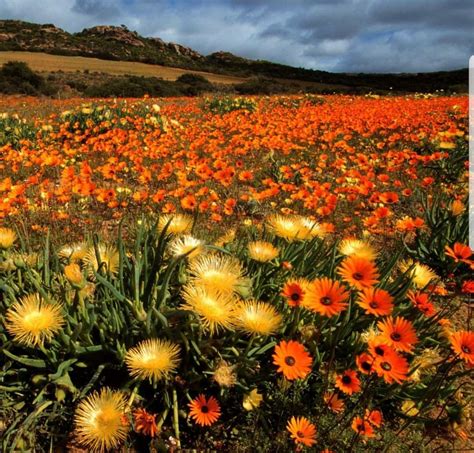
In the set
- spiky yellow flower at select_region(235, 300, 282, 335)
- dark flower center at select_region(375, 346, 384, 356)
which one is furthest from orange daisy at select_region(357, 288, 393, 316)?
spiky yellow flower at select_region(235, 300, 282, 335)

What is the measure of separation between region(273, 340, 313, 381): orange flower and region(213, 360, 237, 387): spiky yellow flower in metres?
0.29

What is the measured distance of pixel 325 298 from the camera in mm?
1522

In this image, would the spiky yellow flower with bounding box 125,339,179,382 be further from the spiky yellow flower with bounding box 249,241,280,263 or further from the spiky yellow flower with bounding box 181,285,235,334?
the spiky yellow flower with bounding box 249,241,280,263

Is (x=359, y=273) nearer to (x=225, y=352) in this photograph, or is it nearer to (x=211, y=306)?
(x=211, y=306)

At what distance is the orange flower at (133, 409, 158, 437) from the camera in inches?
67.1

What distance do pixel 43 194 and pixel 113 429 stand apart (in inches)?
126

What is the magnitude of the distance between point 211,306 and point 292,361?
383 millimetres

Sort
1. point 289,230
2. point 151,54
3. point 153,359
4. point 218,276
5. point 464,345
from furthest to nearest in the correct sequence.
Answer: point 151,54 → point 289,230 → point 218,276 → point 153,359 → point 464,345

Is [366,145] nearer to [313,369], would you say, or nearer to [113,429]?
[313,369]

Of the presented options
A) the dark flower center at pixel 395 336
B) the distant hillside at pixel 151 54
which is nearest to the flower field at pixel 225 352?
the dark flower center at pixel 395 336

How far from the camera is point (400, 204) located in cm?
539

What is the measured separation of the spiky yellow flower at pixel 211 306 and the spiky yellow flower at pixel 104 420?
460 millimetres

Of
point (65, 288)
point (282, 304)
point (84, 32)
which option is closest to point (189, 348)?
point (282, 304)

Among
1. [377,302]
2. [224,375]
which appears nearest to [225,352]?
[224,375]
